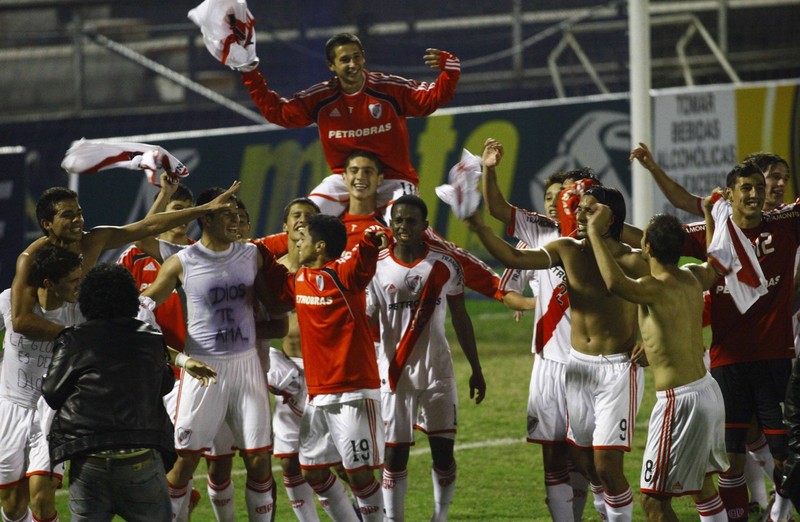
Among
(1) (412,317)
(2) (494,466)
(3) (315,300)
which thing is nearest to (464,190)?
(3) (315,300)

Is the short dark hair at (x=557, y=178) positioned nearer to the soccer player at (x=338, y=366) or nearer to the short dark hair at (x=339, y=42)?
the short dark hair at (x=339, y=42)

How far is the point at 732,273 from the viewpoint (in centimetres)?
675

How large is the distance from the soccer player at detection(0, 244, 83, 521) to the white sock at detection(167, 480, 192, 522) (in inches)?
24.9

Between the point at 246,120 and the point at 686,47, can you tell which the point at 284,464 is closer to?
the point at 246,120

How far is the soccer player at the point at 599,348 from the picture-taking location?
6.83m

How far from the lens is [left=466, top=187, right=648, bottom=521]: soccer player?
6829 mm

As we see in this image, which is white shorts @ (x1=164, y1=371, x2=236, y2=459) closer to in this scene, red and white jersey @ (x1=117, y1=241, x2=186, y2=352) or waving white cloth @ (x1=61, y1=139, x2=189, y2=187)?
red and white jersey @ (x1=117, y1=241, x2=186, y2=352)

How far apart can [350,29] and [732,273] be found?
14.8 metres

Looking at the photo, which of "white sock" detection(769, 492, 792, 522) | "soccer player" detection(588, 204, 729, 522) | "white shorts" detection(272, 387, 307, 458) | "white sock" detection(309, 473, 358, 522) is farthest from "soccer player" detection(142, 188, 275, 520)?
"white sock" detection(769, 492, 792, 522)

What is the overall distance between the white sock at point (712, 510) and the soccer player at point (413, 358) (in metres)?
1.52

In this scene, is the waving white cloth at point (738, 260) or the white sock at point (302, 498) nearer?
the waving white cloth at point (738, 260)

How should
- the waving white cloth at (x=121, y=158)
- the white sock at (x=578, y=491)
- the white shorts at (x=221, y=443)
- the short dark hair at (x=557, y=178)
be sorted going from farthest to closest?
the short dark hair at (x=557, y=178) → the white sock at (x=578, y=491) → the waving white cloth at (x=121, y=158) → the white shorts at (x=221, y=443)

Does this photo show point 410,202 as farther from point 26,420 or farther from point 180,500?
point 26,420

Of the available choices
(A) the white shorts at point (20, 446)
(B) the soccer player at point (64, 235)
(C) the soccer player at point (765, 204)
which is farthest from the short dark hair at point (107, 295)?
(C) the soccer player at point (765, 204)
